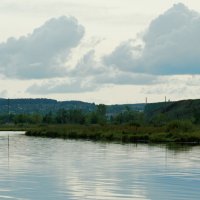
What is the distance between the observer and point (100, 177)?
127ft

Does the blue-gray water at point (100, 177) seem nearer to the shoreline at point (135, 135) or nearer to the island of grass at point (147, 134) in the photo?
the shoreline at point (135, 135)

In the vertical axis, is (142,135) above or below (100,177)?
above

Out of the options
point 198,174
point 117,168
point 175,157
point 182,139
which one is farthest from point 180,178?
point 182,139

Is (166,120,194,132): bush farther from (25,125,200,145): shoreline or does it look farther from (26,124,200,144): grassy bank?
Answer: (25,125,200,145): shoreline

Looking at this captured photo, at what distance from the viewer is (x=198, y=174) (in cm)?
4075

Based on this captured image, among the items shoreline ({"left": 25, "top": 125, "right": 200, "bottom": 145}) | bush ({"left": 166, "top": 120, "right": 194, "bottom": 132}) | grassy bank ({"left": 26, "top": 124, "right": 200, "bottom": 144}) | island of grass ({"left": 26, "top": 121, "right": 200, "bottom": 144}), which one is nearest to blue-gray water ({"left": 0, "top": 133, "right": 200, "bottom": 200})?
shoreline ({"left": 25, "top": 125, "right": 200, "bottom": 145})

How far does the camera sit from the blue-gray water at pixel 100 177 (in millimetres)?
31469

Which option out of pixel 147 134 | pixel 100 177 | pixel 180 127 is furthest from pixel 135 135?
pixel 100 177

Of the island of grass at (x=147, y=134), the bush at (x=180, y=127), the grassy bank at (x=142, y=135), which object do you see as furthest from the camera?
the bush at (x=180, y=127)

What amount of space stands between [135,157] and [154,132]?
3931cm

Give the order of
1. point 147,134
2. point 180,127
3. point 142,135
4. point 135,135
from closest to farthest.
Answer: point 142,135 < point 147,134 < point 135,135 < point 180,127

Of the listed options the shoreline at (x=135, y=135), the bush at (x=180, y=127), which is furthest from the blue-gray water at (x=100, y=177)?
the bush at (x=180, y=127)

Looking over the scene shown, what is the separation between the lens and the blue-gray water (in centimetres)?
3147

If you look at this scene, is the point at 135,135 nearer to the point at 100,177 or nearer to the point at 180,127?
the point at 180,127
